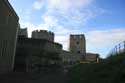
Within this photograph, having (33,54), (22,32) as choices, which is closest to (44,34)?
(22,32)

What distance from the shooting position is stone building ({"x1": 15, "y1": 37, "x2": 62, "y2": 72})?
34625 millimetres

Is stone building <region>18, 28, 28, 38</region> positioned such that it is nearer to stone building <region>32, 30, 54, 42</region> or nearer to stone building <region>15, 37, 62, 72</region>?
stone building <region>32, 30, 54, 42</region>

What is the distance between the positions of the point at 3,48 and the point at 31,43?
1456 cm

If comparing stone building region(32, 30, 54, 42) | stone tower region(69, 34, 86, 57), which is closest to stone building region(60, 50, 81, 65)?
stone building region(32, 30, 54, 42)

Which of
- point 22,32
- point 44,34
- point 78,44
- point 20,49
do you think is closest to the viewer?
point 20,49

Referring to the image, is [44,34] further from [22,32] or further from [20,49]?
[20,49]

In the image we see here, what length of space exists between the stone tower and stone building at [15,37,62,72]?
3875 cm

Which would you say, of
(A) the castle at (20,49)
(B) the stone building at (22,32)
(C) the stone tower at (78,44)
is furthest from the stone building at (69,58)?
(A) the castle at (20,49)

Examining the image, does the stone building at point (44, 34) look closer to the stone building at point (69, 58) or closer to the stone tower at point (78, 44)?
the stone building at point (69, 58)

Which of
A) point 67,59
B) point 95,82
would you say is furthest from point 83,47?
point 95,82

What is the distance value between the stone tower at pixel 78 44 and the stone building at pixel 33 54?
38.7 metres

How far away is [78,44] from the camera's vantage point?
80.6m

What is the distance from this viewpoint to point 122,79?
29.5 feet

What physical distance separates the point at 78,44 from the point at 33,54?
150 feet
